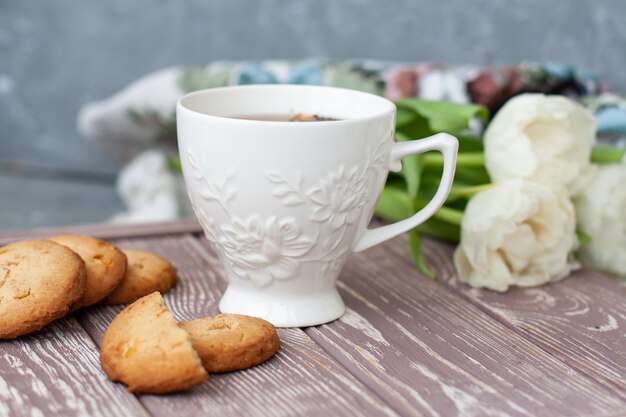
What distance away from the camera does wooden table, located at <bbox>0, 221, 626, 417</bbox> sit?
2.28 feet

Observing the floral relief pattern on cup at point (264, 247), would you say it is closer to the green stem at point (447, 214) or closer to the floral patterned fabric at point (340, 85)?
the green stem at point (447, 214)

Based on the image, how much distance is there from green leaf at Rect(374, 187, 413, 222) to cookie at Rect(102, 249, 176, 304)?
0.32 metres

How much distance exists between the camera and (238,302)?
0.88 m

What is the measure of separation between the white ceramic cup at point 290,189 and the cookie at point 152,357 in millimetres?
132

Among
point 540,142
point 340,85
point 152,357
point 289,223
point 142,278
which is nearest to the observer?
point 152,357

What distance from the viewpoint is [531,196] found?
97cm

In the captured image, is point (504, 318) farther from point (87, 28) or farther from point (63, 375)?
point (87, 28)

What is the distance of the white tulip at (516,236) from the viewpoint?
969 mm

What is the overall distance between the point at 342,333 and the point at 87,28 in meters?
1.29

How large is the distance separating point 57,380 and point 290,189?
0.85 feet

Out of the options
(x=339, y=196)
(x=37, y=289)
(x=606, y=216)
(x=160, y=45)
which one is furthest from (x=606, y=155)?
(x=160, y=45)

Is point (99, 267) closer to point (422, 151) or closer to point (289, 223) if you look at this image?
point (289, 223)

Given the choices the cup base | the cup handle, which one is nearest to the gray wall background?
the cup handle

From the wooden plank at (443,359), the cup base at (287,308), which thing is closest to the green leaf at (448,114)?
the wooden plank at (443,359)
